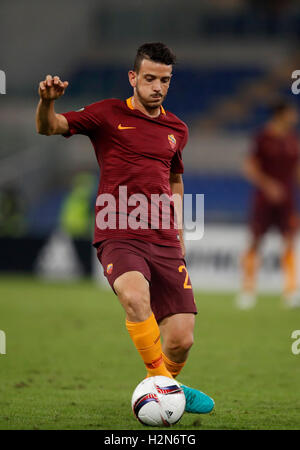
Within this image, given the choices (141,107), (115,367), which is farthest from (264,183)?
(141,107)

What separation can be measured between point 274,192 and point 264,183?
0.17 meters

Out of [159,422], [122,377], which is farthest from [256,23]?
[159,422]

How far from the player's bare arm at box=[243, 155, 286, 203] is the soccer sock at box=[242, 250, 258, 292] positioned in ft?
2.43

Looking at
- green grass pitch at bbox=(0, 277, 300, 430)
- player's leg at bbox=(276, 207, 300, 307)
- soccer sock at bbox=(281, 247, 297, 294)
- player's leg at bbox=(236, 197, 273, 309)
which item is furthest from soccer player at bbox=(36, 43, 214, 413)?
soccer sock at bbox=(281, 247, 297, 294)

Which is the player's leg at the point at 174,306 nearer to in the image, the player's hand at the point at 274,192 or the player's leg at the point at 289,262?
the player's hand at the point at 274,192

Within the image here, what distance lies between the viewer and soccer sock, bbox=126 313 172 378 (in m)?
4.30

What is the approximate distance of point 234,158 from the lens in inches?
851

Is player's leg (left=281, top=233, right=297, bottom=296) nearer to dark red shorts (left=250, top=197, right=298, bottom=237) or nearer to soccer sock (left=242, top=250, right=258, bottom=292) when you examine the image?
dark red shorts (left=250, top=197, right=298, bottom=237)

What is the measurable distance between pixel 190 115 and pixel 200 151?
188 centimetres

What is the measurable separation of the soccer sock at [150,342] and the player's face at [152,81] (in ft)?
3.91

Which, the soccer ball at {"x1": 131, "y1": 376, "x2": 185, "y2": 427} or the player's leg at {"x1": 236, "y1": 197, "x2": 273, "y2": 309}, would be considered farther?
the player's leg at {"x1": 236, "y1": 197, "x2": 273, "y2": 309}

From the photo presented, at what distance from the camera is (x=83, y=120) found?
450 centimetres

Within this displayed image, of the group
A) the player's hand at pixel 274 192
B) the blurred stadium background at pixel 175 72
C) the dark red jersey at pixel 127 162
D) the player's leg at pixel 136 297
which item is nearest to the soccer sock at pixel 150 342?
the player's leg at pixel 136 297

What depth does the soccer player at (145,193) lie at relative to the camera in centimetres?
452
